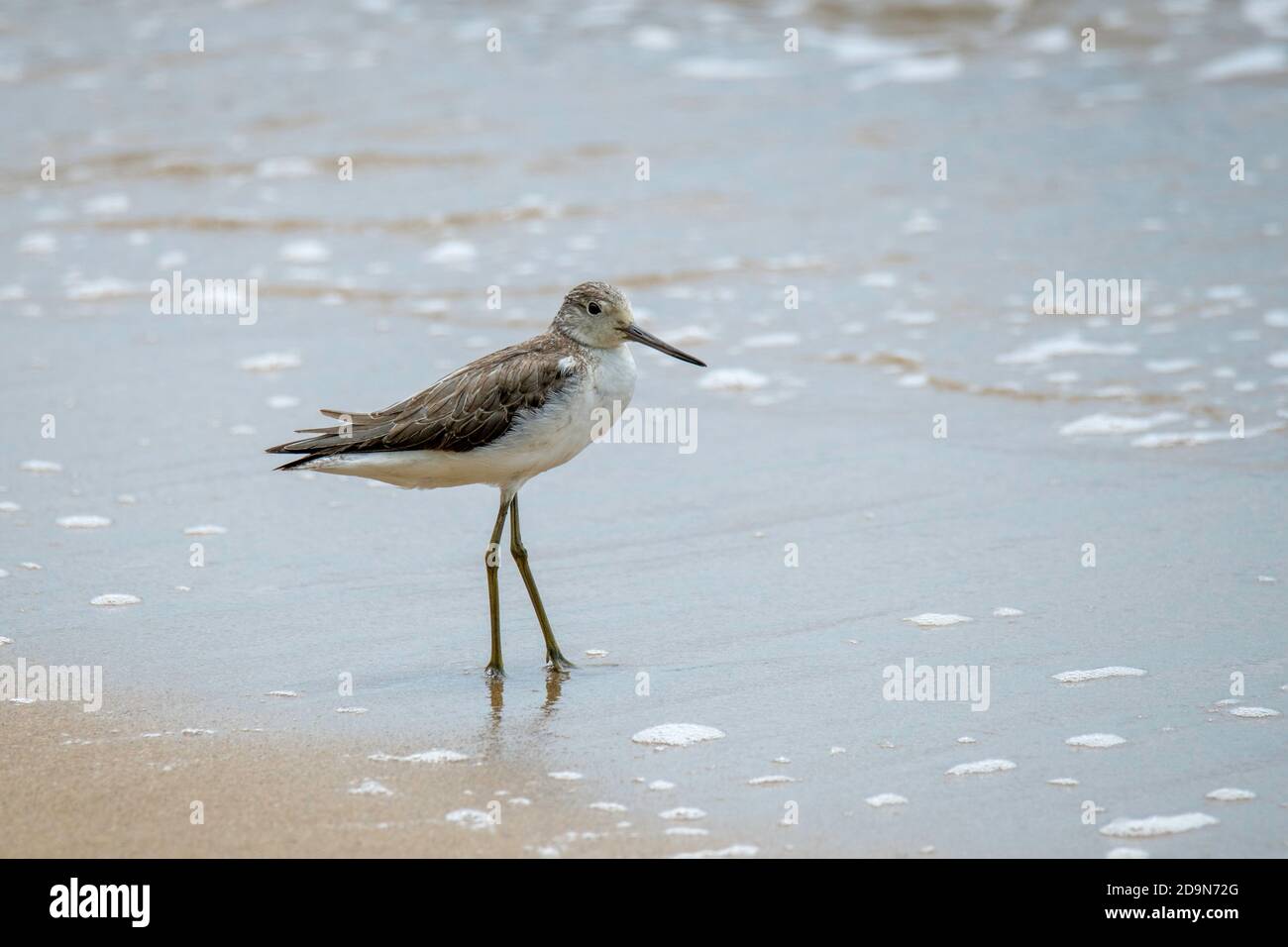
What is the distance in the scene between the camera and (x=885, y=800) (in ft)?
15.7

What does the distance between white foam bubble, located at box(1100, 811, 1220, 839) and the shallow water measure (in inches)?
1.4

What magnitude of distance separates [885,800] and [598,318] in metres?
2.20

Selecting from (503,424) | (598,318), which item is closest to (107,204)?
(598,318)

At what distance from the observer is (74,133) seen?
15492 mm

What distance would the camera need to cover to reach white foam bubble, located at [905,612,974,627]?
6090 mm

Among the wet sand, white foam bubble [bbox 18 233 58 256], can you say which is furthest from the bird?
white foam bubble [bbox 18 233 58 256]

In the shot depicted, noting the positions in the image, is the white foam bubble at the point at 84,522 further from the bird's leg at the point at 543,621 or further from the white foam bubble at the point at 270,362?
the white foam bubble at the point at 270,362

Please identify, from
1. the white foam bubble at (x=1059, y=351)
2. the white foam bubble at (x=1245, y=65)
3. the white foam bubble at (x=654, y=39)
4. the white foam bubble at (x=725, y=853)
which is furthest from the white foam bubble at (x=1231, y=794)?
the white foam bubble at (x=654, y=39)

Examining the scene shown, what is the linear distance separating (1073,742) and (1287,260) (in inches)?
249

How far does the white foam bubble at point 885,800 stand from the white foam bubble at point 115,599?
10.3 feet

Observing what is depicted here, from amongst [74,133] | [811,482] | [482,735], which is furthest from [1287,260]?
[74,133]

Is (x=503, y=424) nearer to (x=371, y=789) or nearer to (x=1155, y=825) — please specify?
(x=371, y=789)

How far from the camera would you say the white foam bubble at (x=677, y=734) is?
523cm

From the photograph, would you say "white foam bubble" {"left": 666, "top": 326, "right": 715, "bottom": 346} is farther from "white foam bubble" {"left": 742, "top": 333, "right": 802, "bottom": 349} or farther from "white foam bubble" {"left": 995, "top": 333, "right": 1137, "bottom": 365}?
"white foam bubble" {"left": 995, "top": 333, "right": 1137, "bottom": 365}
